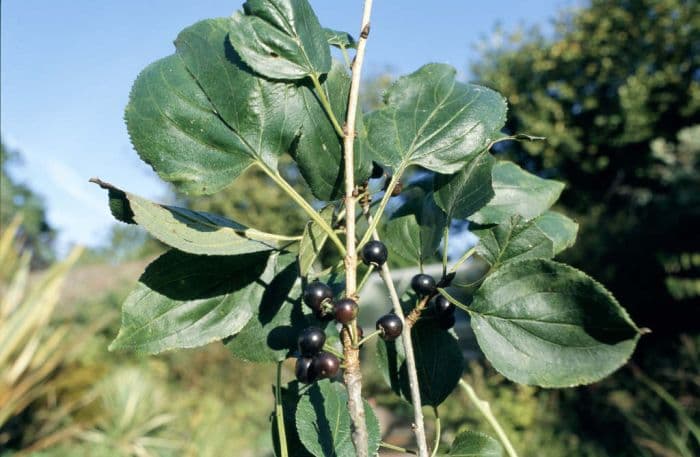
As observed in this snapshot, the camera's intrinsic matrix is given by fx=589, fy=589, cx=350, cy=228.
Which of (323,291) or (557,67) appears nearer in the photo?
(323,291)

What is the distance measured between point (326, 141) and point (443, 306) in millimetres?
188

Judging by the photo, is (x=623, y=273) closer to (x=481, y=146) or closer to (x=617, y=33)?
(x=617, y=33)

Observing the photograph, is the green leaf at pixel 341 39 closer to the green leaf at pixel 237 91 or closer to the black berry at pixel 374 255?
the green leaf at pixel 237 91

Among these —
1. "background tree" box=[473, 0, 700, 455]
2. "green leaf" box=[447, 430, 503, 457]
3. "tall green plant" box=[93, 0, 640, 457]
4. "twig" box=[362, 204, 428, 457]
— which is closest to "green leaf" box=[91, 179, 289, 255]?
"tall green plant" box=[93, 0, 640, 457]

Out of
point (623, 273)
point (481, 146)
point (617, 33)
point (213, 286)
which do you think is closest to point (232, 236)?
point (213, 286)

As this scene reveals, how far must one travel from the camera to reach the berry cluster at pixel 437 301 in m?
0.54

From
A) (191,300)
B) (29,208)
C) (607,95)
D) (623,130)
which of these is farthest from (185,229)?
(29,208)

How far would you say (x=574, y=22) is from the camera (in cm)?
1005

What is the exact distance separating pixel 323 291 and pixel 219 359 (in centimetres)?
744

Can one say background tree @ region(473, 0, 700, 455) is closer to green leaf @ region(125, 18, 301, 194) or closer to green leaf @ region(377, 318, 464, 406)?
green leaf @ region(377, 318, 464, 406)

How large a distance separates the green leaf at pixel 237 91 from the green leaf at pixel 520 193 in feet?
0.77

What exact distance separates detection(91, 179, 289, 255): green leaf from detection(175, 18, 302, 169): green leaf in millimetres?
76

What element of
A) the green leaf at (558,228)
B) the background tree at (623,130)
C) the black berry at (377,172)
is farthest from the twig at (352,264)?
the background tree at (623,130)

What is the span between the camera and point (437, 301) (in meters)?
0.56
